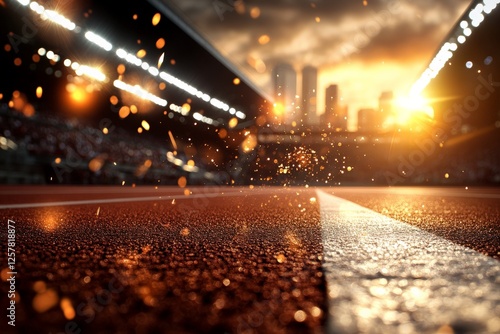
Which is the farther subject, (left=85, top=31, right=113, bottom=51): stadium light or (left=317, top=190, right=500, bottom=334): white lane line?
(left=85, top=31, right=113, bottom=51): stadium light

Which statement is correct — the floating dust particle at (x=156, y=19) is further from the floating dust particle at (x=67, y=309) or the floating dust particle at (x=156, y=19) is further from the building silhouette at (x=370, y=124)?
the building silhouette at (x=370, y=124)

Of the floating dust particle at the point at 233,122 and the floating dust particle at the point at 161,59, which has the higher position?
the floating dust particle at the point at 161,59

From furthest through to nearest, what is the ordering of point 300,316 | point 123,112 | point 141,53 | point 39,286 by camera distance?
1. point 123,112
2. point 141,53
3. point 39,286
4. point 300,316

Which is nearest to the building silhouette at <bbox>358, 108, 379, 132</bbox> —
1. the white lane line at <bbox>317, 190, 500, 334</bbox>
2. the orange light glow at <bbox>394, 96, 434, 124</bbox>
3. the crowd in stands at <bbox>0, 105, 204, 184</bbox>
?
the orange light glow at <bbox>394, 96, 434, 124</bbox>

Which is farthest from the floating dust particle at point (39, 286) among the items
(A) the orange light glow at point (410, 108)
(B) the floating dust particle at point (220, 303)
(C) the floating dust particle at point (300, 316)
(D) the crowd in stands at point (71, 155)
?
(A) the orange light glow at point (410, 108)

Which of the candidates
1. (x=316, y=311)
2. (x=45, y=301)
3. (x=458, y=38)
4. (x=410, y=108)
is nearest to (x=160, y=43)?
(x=458, y=38)

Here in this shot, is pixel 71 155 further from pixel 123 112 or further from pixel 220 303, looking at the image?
pixel 220 303

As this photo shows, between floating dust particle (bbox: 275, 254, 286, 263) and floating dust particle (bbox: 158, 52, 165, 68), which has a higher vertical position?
floating dust particle (bbox: 158, 52, 165, 68)

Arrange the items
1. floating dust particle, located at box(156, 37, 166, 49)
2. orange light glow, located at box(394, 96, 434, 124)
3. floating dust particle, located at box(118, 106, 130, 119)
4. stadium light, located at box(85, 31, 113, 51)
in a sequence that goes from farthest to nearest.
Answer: orange light glow, located at box(394, 96, 434, 124)
floating dust particle, located at box(118, 106, 130, 119)
floating dust particle, located at box(156, 37, 166, 49)
stadium light, located at box(85, 31, 113, 51)

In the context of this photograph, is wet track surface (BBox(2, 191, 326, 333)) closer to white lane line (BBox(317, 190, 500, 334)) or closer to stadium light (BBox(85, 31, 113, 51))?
white lane line (BBox(317, 190, 500, 334))
